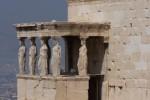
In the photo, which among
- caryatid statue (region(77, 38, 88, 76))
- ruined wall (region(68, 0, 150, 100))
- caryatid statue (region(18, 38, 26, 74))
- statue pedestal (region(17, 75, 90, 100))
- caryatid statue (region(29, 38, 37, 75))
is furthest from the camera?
caryatid statue (region(18, 38, 26, 74))

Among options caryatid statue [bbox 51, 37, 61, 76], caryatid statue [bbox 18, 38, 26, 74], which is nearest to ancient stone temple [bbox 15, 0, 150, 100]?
caryatid statue [bbox 51, 37, 61, 76]

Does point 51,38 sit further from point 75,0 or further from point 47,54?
point 75,0

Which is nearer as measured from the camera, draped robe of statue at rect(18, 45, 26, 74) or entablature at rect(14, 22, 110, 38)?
entablature at rect(14, 22, 110, 38)

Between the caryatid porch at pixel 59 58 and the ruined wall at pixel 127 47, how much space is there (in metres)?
0.51

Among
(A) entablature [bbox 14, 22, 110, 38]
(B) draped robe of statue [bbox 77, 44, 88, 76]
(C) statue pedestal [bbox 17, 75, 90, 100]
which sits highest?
(A) entablature [bbox 14, 22, 110, 38]

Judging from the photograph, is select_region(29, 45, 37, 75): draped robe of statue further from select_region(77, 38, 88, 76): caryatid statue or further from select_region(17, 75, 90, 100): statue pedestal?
select_region(77, 38, 88, 76): caryatid statue

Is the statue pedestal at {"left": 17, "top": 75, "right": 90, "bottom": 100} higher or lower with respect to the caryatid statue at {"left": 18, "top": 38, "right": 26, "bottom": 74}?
lower

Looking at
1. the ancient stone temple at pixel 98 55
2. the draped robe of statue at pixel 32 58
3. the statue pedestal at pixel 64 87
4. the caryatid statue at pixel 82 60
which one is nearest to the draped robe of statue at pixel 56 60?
the ancient stone temple at pixel 98 55

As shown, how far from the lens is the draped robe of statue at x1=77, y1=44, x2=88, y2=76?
27250 millimetres

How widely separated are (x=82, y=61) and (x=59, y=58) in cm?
83

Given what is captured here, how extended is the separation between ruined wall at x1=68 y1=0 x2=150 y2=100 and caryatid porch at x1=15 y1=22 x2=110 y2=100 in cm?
51

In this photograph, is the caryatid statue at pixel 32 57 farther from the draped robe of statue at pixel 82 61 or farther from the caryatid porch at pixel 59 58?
the draped robe of statue at pixel 82 61

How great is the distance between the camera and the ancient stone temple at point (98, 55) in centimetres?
2661

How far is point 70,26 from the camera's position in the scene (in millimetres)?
27062
